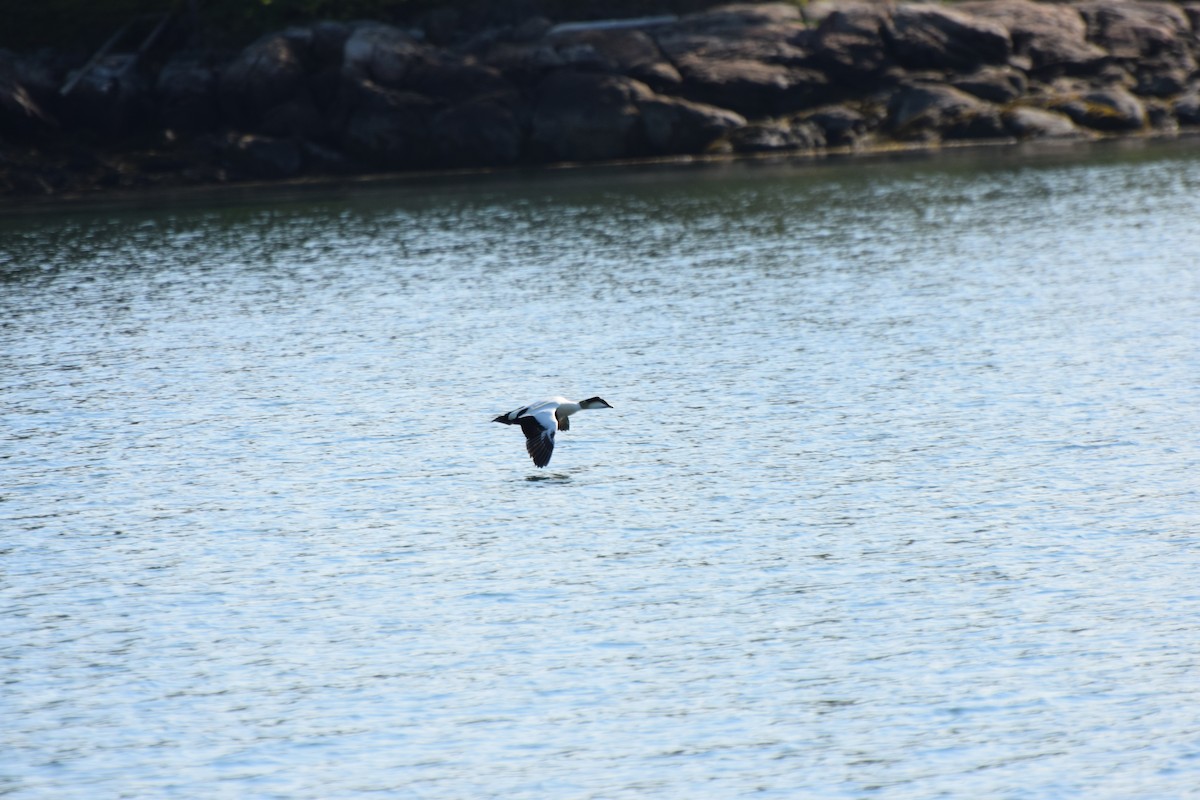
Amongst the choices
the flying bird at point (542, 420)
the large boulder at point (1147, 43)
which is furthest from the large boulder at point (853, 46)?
the flying bird at point (542, 420)

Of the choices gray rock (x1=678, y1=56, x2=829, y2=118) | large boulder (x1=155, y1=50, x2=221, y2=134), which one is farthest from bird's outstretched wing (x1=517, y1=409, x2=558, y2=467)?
large boulder (x1=155, y1=50, x2=221, y2=134)

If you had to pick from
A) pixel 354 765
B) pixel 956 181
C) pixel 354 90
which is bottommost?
pixel 354 765

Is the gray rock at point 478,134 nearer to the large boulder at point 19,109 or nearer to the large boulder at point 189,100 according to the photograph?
the large boulder at point 189,100

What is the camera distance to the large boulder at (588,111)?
75.9 m

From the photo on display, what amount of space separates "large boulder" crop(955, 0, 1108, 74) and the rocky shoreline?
13 centimetres

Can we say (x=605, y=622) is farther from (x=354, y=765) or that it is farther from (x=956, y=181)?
(x=956, y=181)

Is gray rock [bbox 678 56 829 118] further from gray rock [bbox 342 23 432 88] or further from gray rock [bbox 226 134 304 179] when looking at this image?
gray rock [bbox 226 134 304 179]

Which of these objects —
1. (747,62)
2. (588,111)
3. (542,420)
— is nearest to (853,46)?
(747,62)

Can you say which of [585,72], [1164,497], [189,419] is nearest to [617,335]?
[189,419]

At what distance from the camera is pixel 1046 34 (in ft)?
263

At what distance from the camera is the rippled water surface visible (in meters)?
14.4

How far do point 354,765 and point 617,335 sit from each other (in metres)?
22.2

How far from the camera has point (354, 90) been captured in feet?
250

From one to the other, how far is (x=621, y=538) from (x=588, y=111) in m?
58.3
